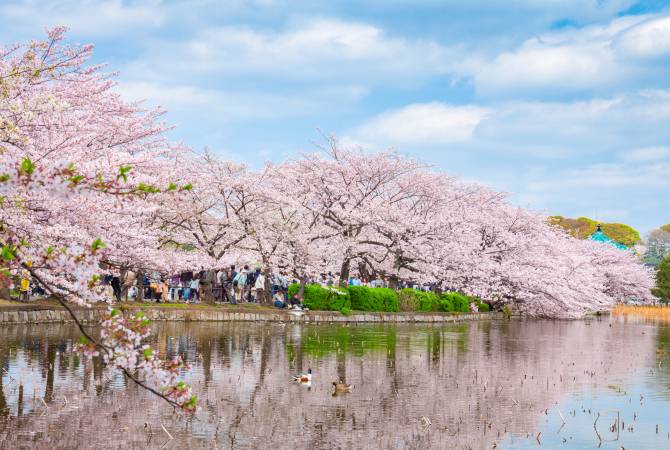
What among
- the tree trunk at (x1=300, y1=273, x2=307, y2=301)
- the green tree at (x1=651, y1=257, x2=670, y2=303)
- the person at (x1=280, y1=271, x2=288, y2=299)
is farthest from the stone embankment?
the green tree at (x1=651, y1=257, x2=670, y2=303)

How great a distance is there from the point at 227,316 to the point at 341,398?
1661cm

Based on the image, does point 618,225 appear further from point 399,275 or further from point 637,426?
point 637,426

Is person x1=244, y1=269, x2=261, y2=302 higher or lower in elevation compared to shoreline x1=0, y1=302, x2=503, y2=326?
higher

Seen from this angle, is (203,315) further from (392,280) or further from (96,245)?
(96,245)

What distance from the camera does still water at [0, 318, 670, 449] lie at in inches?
371

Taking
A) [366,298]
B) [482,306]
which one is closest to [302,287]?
[366,298]

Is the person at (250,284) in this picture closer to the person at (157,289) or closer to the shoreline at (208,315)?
the person at (157,289)

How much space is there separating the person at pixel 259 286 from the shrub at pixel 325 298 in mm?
2449

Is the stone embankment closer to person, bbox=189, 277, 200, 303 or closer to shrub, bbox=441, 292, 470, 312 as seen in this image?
shrub, bbox=441, 292, 470, 312

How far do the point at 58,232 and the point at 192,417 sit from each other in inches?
399

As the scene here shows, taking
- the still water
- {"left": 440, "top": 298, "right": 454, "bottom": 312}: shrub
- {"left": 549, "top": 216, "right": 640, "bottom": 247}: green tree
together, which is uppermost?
{"left": 549, "top": 216, "right": 640, "bottom": 247}: green tree

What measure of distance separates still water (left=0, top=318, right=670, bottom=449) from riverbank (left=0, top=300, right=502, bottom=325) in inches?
69.1

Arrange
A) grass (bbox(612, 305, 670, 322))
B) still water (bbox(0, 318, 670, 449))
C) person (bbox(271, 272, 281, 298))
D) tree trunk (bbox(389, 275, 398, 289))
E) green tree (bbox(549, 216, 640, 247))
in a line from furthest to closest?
green tree (bbox(549, 216, 640, 247))
grass (bbox(612, 305, 670, 322))
tree trunk (bbox(389, 275, 398, 289))
person (bbox(271, 272, 281, 298))
still water (bbox(0, 318, 670, 449))

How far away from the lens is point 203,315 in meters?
27.5
